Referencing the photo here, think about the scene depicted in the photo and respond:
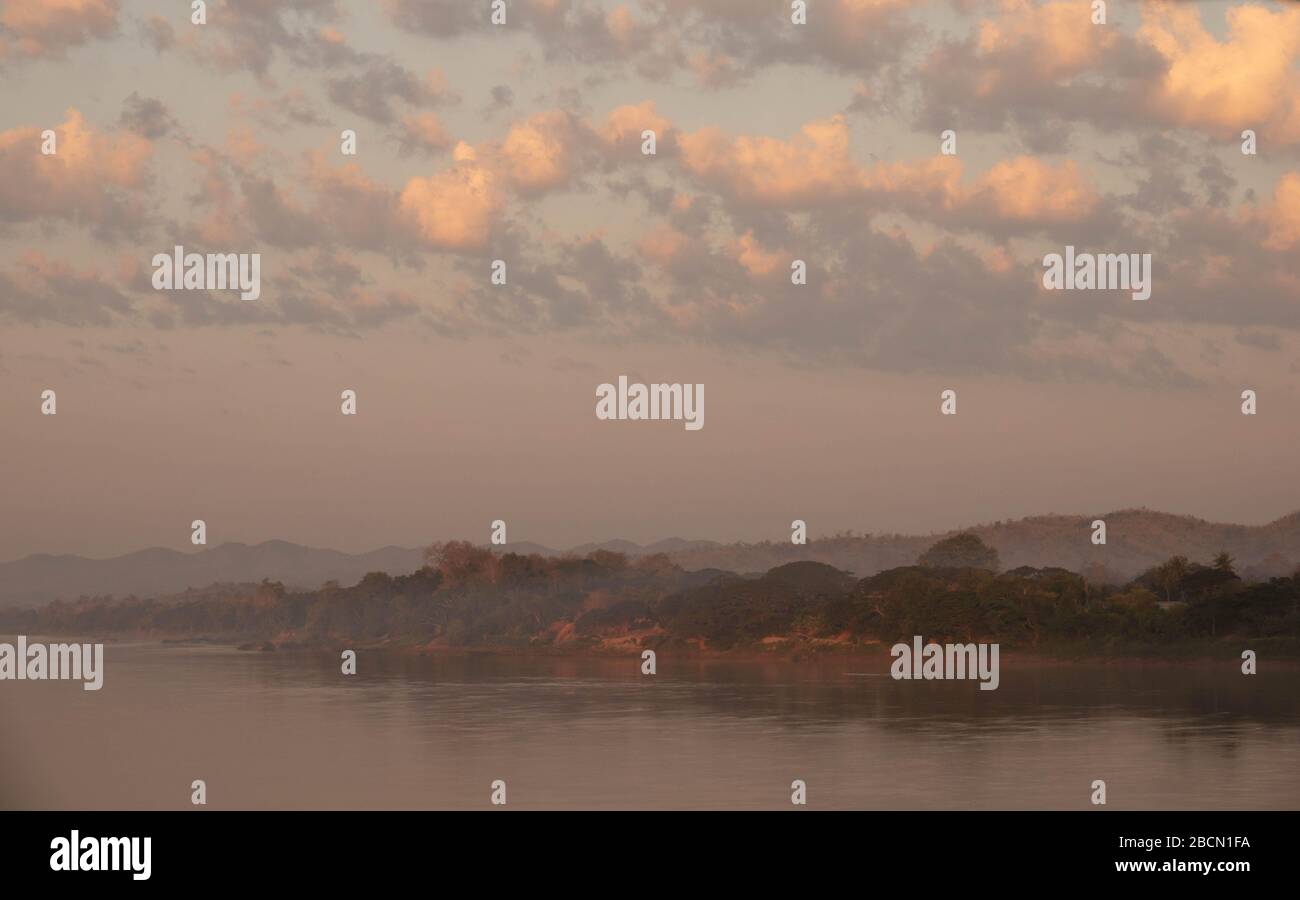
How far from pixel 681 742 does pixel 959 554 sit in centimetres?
5879

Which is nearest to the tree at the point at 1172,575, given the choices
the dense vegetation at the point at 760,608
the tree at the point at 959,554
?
the dense vegetation at the point at 760,608

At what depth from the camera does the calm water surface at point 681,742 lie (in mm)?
29219

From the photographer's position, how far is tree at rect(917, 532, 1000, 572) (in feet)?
305

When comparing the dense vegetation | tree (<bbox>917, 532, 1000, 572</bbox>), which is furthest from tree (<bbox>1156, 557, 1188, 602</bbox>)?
tree (<bbox>917, 532, 1000, 572</bbox>)

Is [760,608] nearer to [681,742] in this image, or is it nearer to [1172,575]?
[1172,575]

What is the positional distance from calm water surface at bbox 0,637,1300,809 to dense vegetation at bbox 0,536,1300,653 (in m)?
3.02

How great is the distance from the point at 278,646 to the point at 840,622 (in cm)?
5569

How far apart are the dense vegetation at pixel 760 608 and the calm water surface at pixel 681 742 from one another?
3.02 meters

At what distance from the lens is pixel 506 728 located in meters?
42.0

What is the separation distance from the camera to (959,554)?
306 ft
